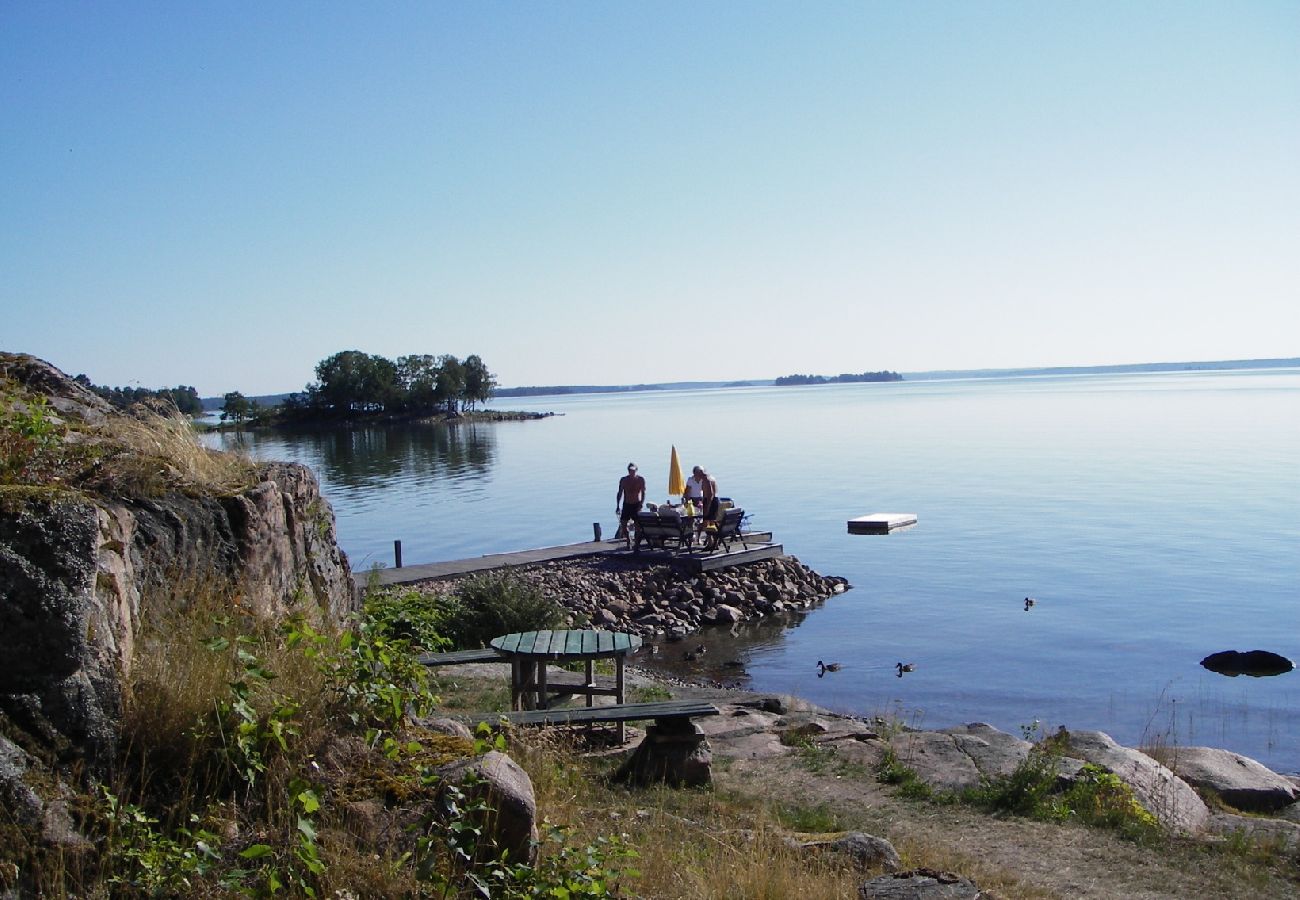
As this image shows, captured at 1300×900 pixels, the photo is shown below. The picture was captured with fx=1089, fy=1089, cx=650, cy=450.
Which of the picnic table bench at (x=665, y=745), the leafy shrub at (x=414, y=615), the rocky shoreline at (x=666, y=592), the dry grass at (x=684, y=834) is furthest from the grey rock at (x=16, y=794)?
the rocky shoreline at (x=666, y=592)

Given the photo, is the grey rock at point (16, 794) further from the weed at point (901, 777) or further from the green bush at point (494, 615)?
the green bush at point (494, 615)

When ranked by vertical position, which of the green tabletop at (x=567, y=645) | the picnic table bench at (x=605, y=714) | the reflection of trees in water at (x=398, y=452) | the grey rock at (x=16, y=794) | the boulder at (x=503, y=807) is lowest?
the reflection of trees in water at (x=398, y=452)

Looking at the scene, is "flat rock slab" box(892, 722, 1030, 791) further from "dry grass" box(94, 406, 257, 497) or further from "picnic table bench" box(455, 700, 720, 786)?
"dry grass" box(94, 406, 257, 497)

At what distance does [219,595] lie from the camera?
5.64 metres

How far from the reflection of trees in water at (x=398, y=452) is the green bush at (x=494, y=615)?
4131cm

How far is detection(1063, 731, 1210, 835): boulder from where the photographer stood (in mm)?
8195

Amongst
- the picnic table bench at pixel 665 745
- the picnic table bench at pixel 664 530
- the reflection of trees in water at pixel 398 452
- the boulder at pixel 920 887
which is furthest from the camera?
the reflection of trees in water at pixel 398 452

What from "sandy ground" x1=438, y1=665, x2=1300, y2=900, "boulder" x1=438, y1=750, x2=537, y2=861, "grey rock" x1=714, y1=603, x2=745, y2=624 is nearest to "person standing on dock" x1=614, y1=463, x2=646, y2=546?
"grey rock" x1=714, y1=603, x2=745, y2=624

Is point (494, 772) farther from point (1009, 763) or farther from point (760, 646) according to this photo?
point (760, 646)

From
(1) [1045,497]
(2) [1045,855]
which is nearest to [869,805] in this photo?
(2) [1045,855]

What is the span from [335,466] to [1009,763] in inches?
2573

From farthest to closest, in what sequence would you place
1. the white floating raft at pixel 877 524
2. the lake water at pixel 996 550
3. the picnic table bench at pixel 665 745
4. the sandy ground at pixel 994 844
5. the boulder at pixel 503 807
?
the white floating raft at pixel 877 524, the lake water at pixel 996 550, the picnic table bench at pixel 665 745, the sandy ground at pixel 994 844, the boulder at pixel 503 807

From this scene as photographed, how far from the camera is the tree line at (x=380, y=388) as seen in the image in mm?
142250

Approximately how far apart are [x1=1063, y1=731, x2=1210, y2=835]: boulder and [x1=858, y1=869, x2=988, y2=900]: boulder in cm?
317
